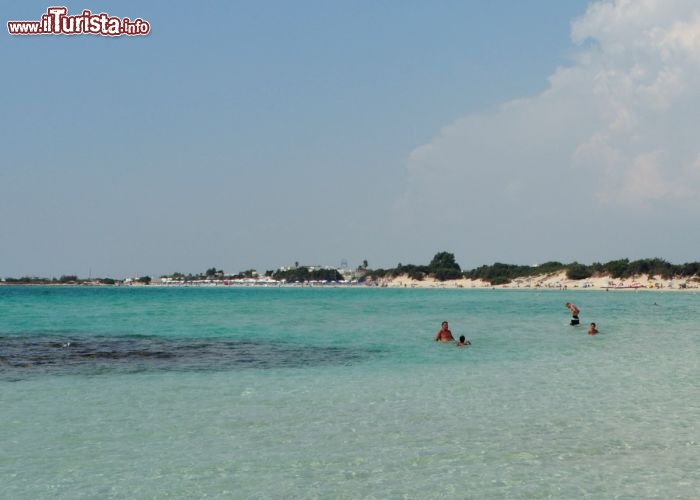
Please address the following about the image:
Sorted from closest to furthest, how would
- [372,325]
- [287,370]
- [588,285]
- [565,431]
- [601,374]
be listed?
[565,431] < [601,374] < [287,370] < [372,325] < [588,285]

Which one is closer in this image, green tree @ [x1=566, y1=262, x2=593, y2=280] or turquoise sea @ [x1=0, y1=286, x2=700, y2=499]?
turquoise sea @ [x1=0, y1=286, x2=700, y2=499]

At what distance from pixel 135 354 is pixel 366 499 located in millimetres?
20982

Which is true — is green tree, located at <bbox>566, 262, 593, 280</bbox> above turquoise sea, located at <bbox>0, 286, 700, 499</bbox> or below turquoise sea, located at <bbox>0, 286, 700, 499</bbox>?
above

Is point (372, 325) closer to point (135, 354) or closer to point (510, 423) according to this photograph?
point (135, 354)

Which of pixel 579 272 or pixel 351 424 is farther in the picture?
pixel 579 272

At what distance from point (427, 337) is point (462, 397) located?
20.6 meters

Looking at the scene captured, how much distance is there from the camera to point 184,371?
73.8 feet

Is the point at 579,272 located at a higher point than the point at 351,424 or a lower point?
higher

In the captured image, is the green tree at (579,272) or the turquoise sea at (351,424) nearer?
the turquoise sea at (351,424)

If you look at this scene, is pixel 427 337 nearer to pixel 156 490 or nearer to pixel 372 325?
pixel 372 325

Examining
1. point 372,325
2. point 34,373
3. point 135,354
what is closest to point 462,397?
point 34,373

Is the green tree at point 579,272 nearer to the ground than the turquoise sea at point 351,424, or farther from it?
farther from it

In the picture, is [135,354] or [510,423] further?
[135,354]

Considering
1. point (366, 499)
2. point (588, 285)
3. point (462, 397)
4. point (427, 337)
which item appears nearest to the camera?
point (366, 499)
